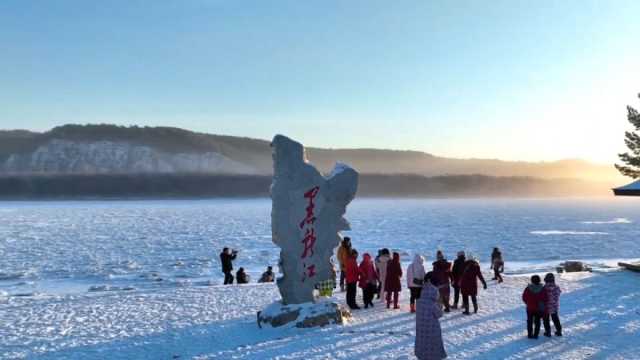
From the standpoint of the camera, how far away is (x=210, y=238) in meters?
49.7

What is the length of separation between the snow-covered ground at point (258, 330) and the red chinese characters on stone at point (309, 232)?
153 cm

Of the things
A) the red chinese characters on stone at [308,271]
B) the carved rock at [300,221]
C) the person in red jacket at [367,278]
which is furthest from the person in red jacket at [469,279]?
the red chinese characters on stone at [308,271]

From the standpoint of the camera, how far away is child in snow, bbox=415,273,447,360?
32.6ft

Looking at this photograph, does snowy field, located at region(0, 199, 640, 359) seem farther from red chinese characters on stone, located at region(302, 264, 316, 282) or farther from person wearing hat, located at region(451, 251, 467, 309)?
red chinese characters on stone, located at region(302, 264, 316, 282)

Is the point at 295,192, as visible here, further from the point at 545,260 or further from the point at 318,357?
the point at 545,260

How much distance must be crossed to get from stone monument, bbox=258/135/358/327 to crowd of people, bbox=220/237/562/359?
60 centimetres

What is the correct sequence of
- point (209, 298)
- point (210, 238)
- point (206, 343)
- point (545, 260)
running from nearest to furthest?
point (206, 343) → point (209, 298) → point (545, 260) → point (210, 238)

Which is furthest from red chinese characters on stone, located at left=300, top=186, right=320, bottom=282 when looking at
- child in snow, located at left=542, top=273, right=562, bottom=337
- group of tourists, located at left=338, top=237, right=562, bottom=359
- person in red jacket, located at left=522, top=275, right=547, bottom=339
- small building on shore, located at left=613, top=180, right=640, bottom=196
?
small building on shore, located at left=613, top=180, right=640, bottom=196

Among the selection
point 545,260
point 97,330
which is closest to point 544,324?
point 97,330

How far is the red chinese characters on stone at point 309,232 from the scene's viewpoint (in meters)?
14.6

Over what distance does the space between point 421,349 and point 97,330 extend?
746 cm

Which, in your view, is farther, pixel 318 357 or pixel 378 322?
pixel 378 322

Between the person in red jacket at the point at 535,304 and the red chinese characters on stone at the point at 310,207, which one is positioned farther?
the red chinese characters on stone at the point at 310,207

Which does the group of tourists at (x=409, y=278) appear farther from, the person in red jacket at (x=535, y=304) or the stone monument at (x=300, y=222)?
the person in red jacket at (x=535, y=304)
